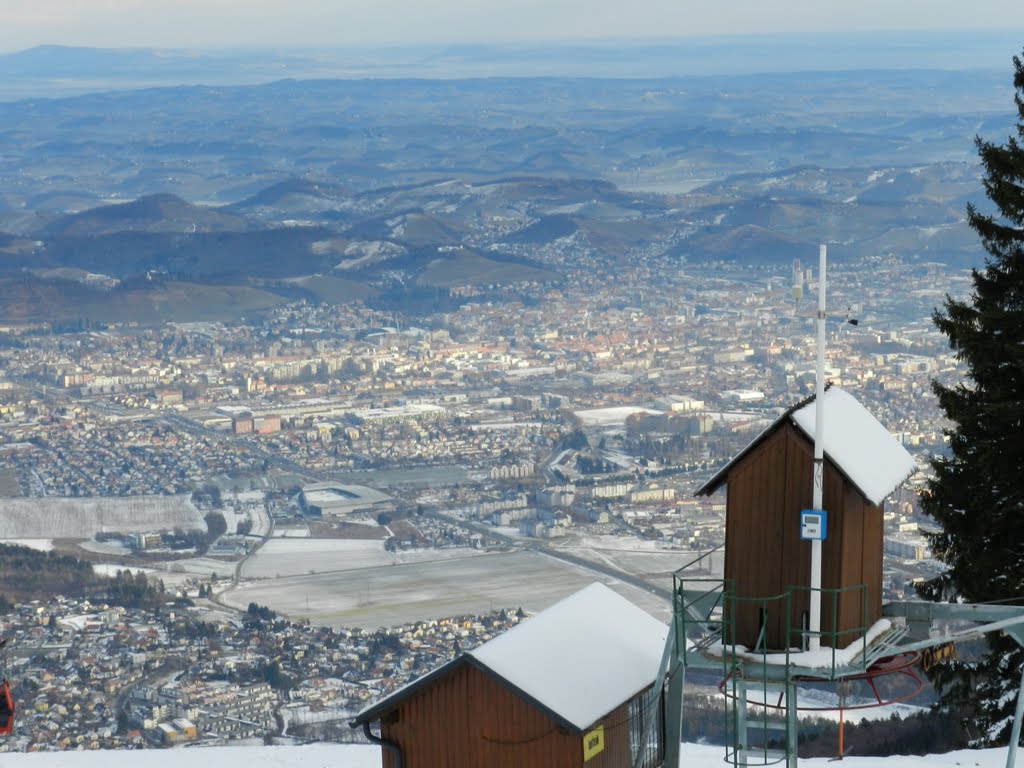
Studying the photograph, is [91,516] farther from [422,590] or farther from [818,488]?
[818,488]

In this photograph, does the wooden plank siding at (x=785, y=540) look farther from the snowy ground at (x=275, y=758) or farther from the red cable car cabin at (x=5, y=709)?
the red cable car cabin at (x=5, y=709)

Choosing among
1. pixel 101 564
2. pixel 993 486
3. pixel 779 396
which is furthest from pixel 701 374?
pixel 993 486

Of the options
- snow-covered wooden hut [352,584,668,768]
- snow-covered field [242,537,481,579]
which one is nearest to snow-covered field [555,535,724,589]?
snow-covered field [242,537,481,579]

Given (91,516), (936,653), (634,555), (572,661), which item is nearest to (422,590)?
(634,555)

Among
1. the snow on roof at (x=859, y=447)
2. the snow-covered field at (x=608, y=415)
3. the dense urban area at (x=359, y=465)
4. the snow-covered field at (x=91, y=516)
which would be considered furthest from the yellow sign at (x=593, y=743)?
the snow-covered field at (x=608, y=415)

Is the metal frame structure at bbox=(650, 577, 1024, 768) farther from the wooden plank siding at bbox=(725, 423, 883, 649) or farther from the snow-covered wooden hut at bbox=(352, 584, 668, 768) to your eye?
the snow-covered wooden hut at bbox=(352, 584, 668, 768)

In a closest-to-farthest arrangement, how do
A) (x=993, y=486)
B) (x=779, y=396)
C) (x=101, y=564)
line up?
(x=993, y=486) → (x=101, y=564) → (x=779, y=396)

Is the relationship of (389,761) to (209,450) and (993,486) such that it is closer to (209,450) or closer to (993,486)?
(993,486)
